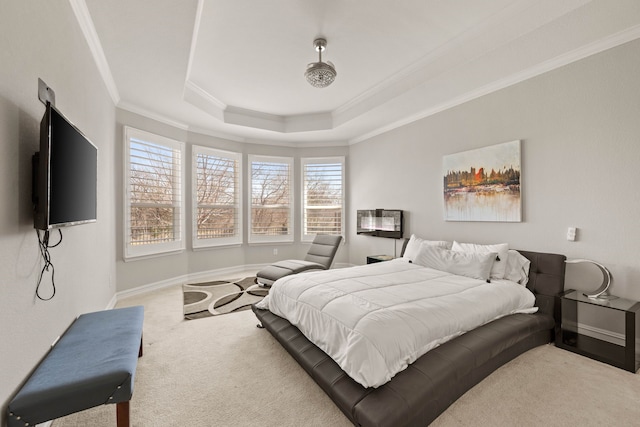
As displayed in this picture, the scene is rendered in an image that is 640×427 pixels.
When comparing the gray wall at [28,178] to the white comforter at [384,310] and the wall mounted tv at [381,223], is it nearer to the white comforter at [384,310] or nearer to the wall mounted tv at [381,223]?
the white comforter at [384,310]

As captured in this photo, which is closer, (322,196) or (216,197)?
(216,197)

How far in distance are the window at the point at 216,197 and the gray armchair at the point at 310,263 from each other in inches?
59.4

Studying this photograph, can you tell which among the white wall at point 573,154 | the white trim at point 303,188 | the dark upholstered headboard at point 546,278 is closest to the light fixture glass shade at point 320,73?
the white wall at point 573,154

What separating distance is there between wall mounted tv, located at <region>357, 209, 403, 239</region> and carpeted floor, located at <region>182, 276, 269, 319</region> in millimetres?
2148

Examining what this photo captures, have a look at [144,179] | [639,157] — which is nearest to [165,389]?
[144,179]

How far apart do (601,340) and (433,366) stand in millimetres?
2079

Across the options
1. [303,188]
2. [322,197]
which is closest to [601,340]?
[322,197]

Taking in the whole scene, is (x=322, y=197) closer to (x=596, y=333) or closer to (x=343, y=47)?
(x=343, y=47)

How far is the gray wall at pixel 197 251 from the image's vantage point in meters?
3.98

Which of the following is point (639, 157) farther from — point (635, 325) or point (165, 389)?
point (165, 389)

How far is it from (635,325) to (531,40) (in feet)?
8.35

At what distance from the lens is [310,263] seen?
Result: 4.40 m

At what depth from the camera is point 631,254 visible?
2.41 metres

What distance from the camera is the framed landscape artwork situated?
3.18m
